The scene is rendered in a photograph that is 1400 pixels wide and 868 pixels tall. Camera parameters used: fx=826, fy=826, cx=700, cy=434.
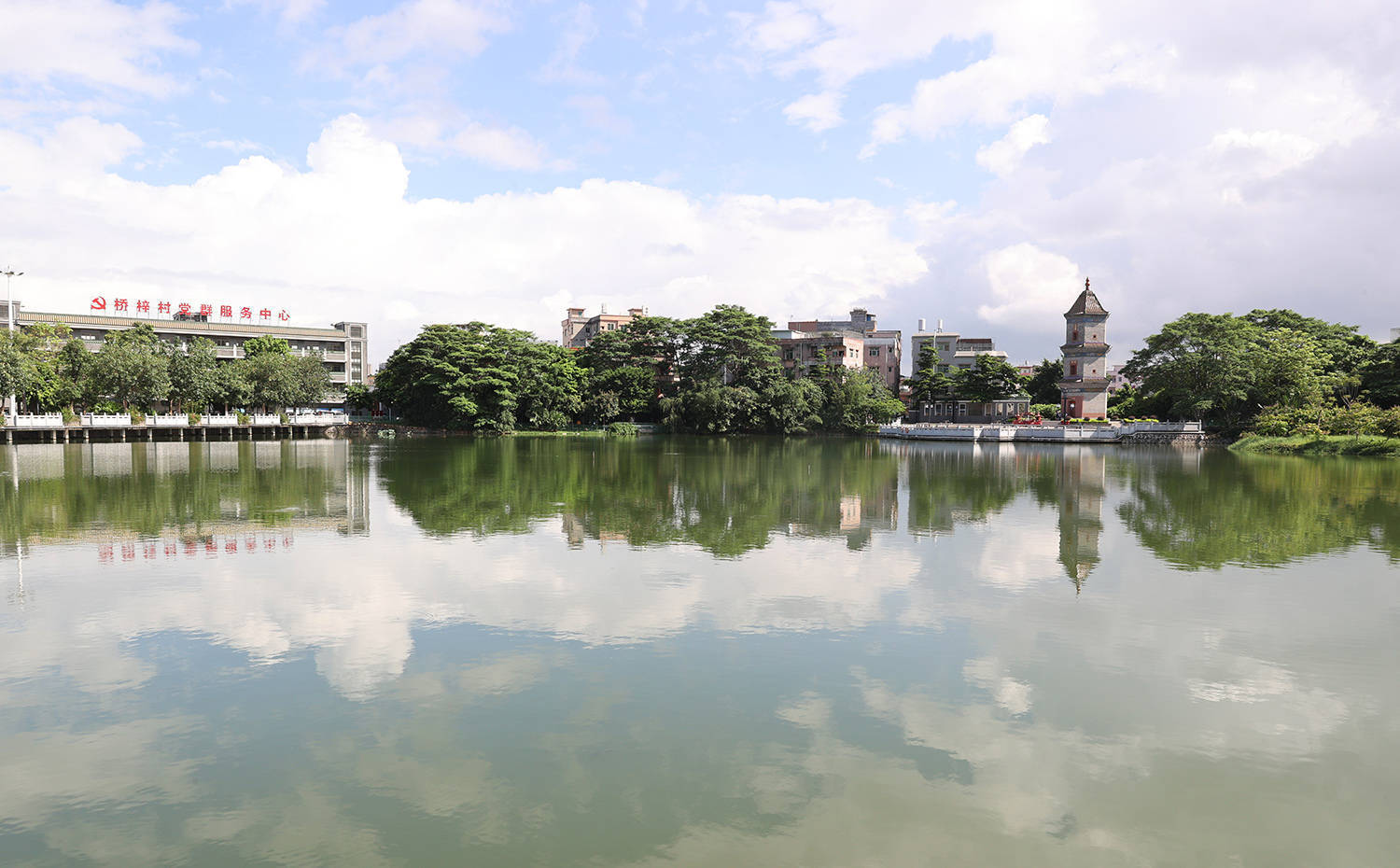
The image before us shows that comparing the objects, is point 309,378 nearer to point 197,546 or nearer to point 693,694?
point 197,546

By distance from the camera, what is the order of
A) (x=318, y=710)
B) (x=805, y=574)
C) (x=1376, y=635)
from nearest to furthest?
(x=318, y=710), (x=1376, y=635), (x=805, y=574)

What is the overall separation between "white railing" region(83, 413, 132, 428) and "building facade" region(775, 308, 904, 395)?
4375cm

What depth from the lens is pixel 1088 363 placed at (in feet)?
169

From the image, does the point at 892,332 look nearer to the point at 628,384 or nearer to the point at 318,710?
the point at 628,384

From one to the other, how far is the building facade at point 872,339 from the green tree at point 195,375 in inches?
1558

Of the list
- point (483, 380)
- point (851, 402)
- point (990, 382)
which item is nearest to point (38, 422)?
Answer: point (483, 380)

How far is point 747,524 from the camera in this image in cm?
1495

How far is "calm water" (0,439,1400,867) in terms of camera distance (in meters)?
4.50

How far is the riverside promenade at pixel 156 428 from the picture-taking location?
40.0m

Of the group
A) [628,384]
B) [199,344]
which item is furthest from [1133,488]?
[199,344]

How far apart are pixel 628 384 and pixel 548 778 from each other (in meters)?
53.7

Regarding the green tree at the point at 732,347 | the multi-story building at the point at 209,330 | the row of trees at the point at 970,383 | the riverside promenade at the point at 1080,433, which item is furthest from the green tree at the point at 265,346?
the row of trees at the point at 970,383

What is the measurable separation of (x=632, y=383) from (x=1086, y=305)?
30.0 meters

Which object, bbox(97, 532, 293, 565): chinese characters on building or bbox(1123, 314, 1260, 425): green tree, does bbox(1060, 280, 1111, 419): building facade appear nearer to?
bbox(1123, 314, 1260, 425): green tree
